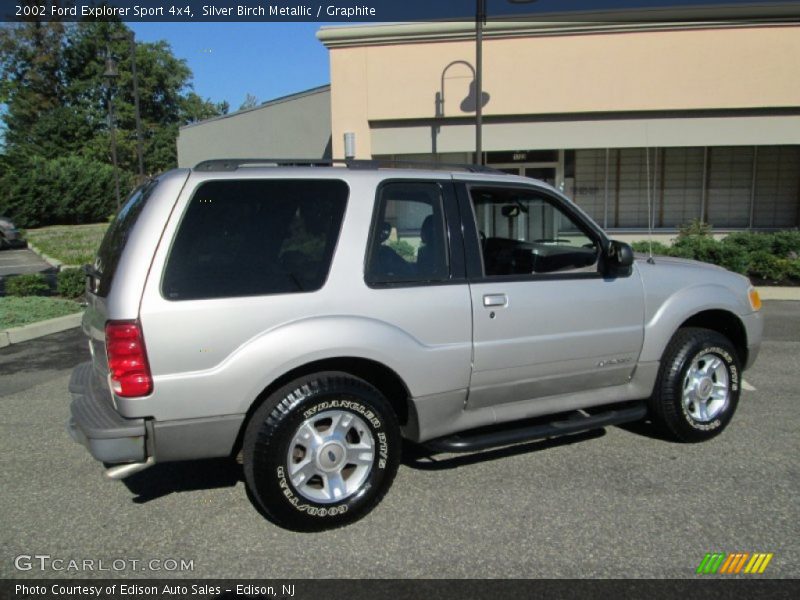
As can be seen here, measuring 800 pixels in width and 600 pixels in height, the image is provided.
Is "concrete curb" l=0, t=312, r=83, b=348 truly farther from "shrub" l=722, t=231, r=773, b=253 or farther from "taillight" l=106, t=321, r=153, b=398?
"shrub" l=722, t=231, r=773, b=253

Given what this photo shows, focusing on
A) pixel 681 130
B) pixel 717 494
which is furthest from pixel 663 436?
pixel 681 130

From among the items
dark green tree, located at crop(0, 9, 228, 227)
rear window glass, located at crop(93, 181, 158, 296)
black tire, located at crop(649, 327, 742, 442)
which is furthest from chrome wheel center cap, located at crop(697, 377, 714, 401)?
dark green tree, located at crop(0, 9, 228, 227)

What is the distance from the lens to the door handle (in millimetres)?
3803

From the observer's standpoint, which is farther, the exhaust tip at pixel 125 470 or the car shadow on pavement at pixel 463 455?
the car shadow on pavement at pixel 463 455

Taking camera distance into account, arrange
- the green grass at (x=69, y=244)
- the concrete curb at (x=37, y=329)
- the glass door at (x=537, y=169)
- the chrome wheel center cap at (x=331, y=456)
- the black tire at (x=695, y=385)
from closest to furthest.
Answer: the chrome wheel center cap at (x=331, y=456) → the black tire at (x=695, y=385) → the concrete curb at (x=37, y=329) → the glass door at (x=537, y=169) → the green grass at (x=69, y=244)

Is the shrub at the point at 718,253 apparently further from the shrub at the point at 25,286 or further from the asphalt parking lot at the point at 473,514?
the shrub at the point at 25,286

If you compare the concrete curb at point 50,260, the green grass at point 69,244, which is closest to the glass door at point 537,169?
the concrete curb at point 50,260

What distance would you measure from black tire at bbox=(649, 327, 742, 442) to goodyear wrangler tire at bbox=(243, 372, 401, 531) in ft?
6.73

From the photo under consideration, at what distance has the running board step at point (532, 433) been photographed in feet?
12.4

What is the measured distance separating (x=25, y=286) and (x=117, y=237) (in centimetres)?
883

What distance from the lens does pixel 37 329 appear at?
8.68 meters

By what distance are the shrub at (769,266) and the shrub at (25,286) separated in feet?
41.2

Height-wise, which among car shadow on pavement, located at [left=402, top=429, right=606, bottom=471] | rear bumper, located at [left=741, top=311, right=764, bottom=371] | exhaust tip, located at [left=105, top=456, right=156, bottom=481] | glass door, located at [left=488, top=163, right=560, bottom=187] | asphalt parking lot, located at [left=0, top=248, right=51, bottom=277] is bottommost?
car shadow on pavement, located at [left=402, top=429, right=606, bottom=471]

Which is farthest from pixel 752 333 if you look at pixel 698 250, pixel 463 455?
pixel 698 250
